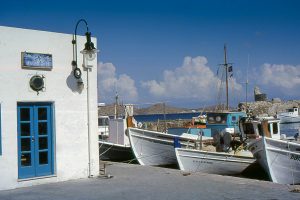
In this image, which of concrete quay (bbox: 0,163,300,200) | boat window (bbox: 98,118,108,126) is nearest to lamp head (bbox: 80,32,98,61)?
Result: concrete quay (bbox: 0,163,300,200)

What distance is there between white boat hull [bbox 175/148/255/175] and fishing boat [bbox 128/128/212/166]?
5.30ft

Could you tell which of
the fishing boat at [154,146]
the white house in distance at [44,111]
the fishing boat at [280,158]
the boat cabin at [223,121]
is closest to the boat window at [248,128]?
the fishing boat at [154,146]

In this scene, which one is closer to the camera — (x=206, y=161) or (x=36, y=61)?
(x=36, y=61)

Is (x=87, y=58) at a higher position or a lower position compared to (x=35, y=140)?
higher

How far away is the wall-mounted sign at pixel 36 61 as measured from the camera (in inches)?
431

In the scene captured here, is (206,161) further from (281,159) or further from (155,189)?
(155,189)

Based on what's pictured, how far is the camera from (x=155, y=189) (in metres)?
10.5

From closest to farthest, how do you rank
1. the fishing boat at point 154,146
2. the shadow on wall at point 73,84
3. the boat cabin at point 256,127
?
the shadow on wall at point 73,84 < the boat cabin at point 256,127 < the fishing boat at point 154,146

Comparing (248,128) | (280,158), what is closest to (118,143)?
(248,128)

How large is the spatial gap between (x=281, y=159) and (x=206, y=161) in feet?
10.4

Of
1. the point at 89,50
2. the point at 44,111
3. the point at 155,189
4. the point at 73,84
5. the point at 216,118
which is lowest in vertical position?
the point at 155,189

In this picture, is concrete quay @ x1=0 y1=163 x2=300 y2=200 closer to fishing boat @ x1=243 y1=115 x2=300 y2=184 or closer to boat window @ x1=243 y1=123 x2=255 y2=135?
fishing boat @ x1=243 y1=115 x2=300 y2=184

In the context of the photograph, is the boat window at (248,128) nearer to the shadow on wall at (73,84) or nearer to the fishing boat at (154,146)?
the fishing boat at (154,146)

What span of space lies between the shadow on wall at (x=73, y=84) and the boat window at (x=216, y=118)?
11.0 m
